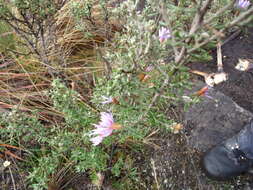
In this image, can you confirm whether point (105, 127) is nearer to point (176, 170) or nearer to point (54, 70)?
point (176, 170)

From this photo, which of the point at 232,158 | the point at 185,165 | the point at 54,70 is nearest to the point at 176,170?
the point at 185,165

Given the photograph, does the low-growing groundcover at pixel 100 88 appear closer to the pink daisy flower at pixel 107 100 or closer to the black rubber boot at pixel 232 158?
the pink daisy flower at pixel 107 100

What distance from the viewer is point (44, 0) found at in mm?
1331

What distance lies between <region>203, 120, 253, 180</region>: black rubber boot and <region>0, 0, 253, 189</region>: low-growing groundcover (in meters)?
0.35

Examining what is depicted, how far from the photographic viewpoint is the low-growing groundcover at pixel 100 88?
0.89 meters

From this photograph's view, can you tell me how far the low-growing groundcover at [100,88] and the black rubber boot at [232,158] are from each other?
1.14 ft

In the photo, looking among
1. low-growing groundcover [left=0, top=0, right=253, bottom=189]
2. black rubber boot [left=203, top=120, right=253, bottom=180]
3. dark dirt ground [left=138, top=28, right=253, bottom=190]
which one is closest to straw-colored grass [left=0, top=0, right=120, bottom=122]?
low-growing groundcover [left=0, top=0, right=253, bottom=189]

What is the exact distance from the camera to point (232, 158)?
1546mm

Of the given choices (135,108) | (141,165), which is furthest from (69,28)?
(135,108)

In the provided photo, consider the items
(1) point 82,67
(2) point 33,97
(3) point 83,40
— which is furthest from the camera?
(3) point 83,40

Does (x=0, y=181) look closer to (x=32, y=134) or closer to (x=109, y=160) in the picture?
(x=32, y=134)

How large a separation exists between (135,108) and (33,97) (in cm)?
105

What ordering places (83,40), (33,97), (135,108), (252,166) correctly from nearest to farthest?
(135,108) → (252,166) → (33,97) → (83,40)

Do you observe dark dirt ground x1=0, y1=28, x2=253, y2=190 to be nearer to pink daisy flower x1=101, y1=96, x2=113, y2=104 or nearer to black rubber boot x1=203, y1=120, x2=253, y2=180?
black rubber boot x1=203, y1=120, x2=253, y2=180
